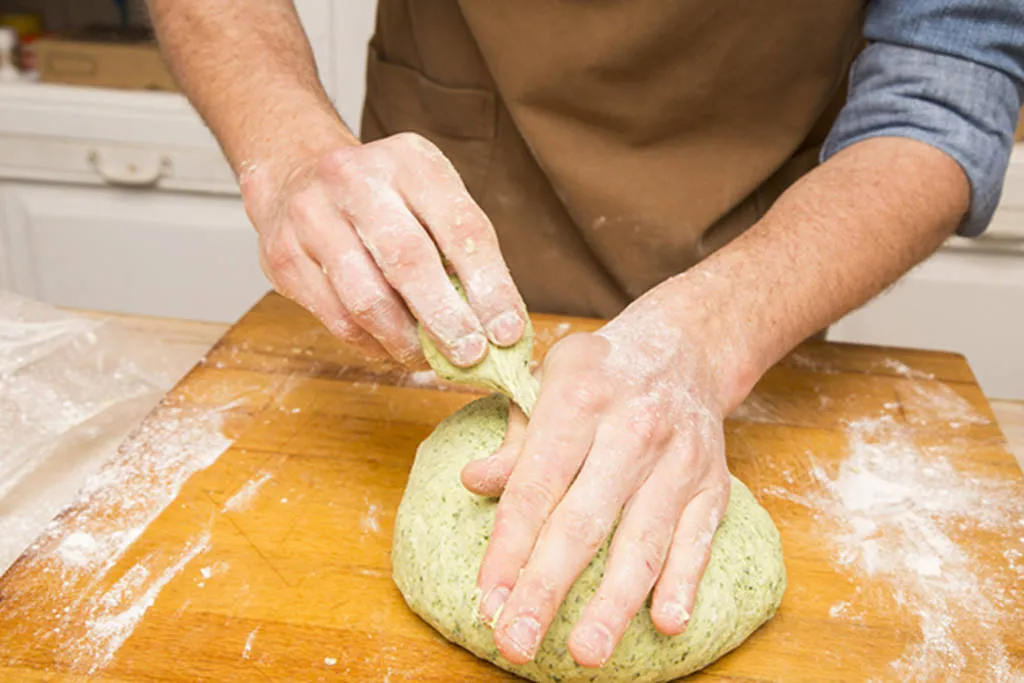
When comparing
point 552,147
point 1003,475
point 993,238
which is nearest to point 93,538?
point 552,147

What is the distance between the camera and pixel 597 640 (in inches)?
33.9

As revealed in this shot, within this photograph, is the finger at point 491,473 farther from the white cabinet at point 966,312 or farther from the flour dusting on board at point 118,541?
the white cabinet at point 966,312

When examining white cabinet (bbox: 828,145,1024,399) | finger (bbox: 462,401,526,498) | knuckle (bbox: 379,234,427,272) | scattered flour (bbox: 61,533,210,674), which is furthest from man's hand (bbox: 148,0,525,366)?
white cabinet (bbox: 828,145,1024,399)

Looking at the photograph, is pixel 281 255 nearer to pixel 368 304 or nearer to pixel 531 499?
pixel 368 304

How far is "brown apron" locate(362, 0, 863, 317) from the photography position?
144 centimetres

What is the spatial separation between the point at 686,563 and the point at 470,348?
0.30m

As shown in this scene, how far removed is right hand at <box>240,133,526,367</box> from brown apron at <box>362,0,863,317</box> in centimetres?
50

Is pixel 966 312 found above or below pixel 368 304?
below

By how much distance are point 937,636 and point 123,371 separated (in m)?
1.22

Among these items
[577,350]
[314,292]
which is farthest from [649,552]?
[314,292]

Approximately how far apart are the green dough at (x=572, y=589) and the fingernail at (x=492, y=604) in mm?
80

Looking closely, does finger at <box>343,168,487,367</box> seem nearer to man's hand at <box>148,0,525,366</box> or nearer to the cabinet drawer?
man's hand at <box>148,0,525,366</box>

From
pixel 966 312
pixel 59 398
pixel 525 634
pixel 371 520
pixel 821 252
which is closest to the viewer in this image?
pixel 525 634

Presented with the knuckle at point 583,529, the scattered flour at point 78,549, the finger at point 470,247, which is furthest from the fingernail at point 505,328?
the scattered flour at point 78,549
